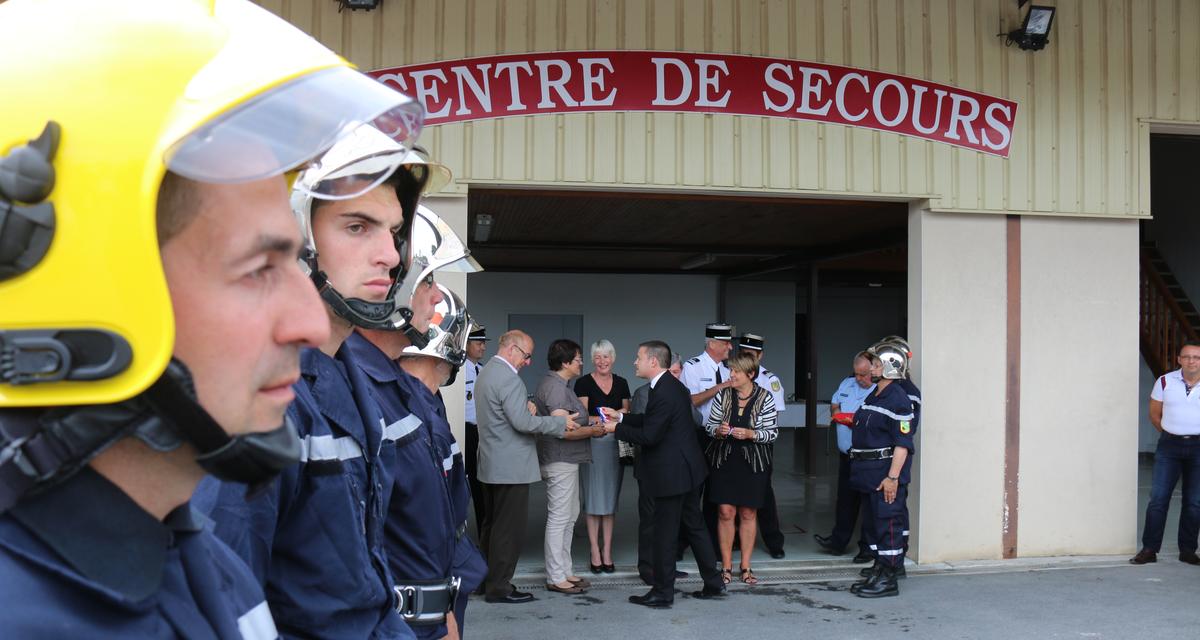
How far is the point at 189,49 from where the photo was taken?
35.5 inches

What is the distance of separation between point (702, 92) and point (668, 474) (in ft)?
8.93

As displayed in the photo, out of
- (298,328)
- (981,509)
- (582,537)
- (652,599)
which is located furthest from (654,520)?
(298,328)

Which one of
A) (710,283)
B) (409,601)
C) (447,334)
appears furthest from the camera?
(710,283)

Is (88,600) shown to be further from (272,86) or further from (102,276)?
(272,86)

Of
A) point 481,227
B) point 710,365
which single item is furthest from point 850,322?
point 710,365

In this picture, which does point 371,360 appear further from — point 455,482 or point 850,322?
point 850,322

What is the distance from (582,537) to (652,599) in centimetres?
218

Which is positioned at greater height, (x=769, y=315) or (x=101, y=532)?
(x=769, y=315)

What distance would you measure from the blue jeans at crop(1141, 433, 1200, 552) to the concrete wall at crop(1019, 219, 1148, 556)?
0.17 meters

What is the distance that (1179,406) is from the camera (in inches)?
299

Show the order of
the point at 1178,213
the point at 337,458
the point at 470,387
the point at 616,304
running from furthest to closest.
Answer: the point at 616,304, the point at 1178,213, the point at 470,387, the point at 337,458

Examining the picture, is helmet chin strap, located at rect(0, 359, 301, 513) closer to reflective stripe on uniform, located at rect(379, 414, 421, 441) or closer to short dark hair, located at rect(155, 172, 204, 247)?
short dark hair, located at rect(155, 172, 204, 247)

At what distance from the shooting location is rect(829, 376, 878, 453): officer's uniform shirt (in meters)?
8.01

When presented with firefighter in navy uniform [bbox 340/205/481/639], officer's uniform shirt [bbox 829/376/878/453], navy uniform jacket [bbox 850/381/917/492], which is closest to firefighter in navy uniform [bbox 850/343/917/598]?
navy uniform jacket [bbox 850/381/917/492]
